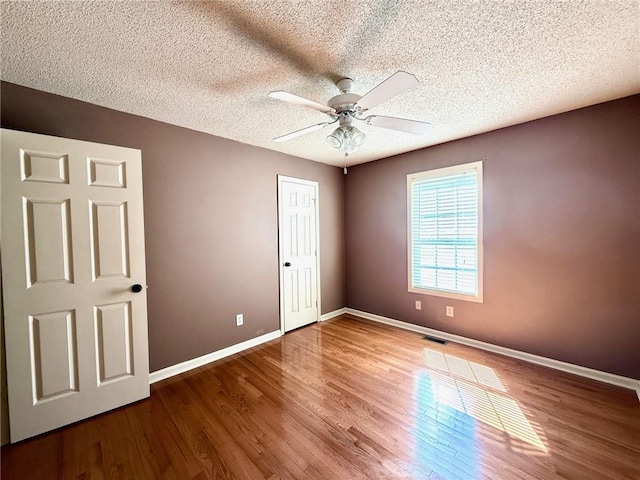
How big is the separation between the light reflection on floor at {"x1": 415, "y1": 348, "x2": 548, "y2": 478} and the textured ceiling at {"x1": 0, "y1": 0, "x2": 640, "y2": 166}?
8.05 feet

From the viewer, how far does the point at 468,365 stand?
2592 mm

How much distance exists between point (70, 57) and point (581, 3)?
9.27ft

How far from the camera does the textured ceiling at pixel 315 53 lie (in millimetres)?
1266

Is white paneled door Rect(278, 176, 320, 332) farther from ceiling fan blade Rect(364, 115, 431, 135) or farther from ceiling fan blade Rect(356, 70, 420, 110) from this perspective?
ceiling fan blade Rect(356, 70, 420, 110)

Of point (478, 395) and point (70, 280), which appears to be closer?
point (70, 280)

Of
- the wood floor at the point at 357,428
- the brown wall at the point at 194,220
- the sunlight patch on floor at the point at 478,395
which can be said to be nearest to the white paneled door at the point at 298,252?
the brown wall at the point at 194,220

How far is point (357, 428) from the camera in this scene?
1781 millimetres

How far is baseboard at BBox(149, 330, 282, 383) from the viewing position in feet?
8.04

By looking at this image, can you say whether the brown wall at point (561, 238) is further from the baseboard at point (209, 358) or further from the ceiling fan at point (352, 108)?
the baseboard at point (209, 358)

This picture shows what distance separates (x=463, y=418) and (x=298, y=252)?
2.55 m

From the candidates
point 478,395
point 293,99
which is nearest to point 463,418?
point 478,395

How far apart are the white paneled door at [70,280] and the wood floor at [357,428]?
0.22 metres

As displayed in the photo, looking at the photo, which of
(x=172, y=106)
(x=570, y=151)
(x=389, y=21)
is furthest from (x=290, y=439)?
(x=570, y=151)

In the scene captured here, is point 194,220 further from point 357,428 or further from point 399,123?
point 357,428
